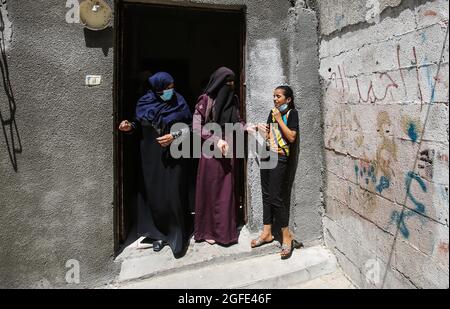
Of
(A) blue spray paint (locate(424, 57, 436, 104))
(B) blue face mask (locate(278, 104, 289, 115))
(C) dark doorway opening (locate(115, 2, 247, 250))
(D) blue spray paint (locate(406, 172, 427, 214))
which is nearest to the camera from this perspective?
(A) blue spray paint (locate(424, 57, 436, 104))

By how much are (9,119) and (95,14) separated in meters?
1.16

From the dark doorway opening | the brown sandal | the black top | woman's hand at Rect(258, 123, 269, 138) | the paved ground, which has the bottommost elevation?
the paved ground

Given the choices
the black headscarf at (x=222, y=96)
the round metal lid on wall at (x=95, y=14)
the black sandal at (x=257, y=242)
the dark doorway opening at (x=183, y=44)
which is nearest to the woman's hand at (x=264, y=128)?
the black headscarf at (x=222, y=96)

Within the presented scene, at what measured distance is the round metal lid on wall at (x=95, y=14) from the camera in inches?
119

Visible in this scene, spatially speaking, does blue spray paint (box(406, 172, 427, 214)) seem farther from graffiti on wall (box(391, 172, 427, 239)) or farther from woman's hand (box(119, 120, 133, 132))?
woman's hand (box(119, 120, 133, 132))

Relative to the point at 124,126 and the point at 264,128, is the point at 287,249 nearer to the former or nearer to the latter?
the point at 264,128

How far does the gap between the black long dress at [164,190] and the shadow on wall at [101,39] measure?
81 centimetres

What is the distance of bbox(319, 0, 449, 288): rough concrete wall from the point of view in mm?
2129

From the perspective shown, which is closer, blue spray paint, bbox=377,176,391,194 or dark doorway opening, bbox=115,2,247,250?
blue spray paint, bbox=377,176,391,194

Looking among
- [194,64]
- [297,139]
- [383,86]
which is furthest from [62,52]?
[194,64]

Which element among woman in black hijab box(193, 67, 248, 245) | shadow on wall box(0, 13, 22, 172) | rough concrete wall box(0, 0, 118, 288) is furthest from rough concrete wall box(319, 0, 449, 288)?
shadow on wall box(0, 13, 22, 172)

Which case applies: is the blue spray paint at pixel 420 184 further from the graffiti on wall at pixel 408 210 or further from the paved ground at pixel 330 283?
the paved ground at pixel 330 283

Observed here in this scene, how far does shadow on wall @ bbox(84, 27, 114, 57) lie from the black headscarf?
98cm

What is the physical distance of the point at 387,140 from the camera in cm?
257
